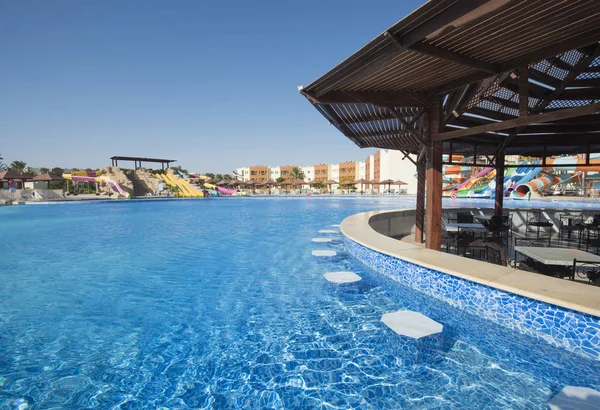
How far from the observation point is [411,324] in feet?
13.3

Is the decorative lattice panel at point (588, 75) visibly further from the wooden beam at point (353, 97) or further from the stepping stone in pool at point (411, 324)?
the stepping stone in pool at point (411, 324)

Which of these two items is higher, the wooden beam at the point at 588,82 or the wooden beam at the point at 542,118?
the wooden beam at the point at 588,82

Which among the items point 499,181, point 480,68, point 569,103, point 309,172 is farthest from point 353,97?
point 309,172

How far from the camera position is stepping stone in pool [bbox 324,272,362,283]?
5.94 meters

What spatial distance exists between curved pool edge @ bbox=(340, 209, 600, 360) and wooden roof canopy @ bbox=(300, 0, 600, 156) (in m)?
2.17

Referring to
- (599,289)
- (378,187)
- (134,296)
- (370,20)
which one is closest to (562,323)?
(599,289)

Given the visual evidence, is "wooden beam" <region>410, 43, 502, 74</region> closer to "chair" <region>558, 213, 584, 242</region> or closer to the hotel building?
"chair" <region>558, 213, 584, 242</region>

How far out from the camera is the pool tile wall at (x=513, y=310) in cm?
313

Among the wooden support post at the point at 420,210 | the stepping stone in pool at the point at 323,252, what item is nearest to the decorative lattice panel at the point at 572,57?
the wooden support post at the point at 420,210

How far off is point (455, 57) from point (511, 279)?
311 cm

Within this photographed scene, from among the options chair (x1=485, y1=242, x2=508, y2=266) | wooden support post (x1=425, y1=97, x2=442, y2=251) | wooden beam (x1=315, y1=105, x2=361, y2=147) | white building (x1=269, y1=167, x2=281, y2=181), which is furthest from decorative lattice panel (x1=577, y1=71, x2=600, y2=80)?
white building (x1=269, y1=167, x2=281, y2=181)

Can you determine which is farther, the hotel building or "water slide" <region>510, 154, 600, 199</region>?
the hotel building

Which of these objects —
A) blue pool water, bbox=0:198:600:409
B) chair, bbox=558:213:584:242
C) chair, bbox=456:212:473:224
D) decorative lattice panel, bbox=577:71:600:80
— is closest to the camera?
blue pool water, bbox=0:198:600:409

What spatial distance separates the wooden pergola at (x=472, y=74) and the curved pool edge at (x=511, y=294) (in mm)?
1356
